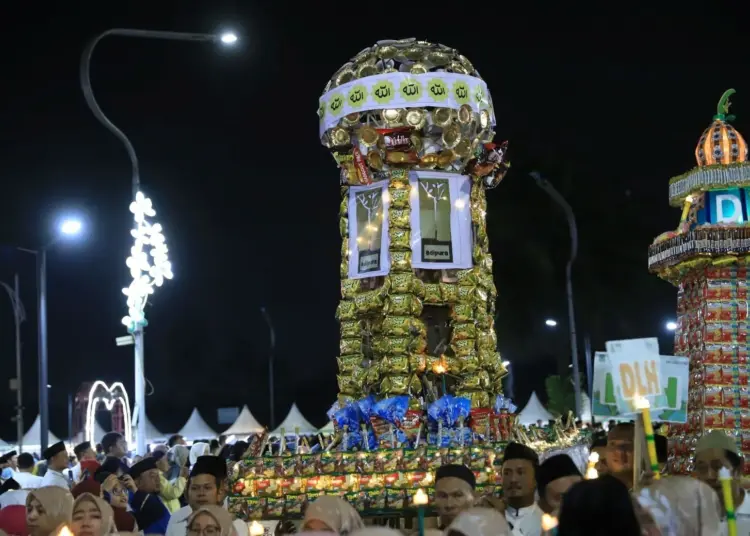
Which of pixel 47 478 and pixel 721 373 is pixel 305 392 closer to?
pixel 721 373

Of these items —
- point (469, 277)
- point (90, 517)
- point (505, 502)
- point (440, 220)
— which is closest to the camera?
point (90, 517)

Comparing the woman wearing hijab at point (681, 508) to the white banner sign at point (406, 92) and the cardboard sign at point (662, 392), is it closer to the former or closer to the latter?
the cardboard sign at point (662, 392)

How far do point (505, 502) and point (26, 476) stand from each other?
28.8 ft

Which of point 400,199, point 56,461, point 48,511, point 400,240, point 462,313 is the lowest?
point 48,511

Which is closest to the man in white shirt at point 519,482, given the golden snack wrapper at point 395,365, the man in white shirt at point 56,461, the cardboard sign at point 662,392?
the cardboard sign at point 662,392

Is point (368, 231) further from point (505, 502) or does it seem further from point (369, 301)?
point (505, 502)

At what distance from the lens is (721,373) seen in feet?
65.2

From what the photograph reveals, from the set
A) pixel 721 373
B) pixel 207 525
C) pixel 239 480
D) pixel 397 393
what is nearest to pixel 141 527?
pixel 239 480

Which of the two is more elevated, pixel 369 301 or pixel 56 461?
pixel 369 301

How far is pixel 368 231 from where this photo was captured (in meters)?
19.0

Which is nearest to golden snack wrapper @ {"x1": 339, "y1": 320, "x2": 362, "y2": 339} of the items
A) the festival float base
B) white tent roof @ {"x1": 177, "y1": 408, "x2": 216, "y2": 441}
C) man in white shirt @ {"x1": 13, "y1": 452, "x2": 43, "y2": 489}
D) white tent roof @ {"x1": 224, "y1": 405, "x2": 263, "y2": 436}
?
the festival float base

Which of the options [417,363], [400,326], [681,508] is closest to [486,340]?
[417,363]

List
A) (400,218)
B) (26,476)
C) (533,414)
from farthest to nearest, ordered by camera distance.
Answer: (533,414) → (400,218) → (26,476)

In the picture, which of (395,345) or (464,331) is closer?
(395,345)
